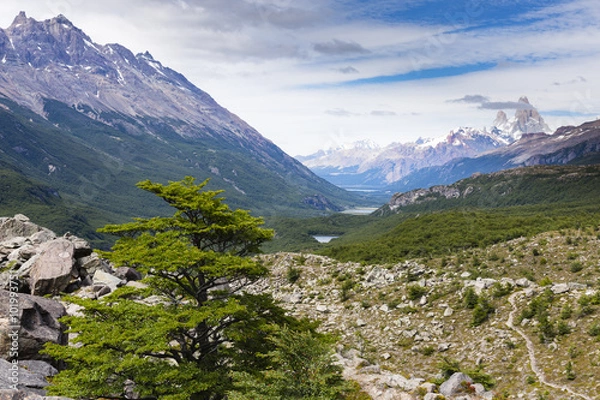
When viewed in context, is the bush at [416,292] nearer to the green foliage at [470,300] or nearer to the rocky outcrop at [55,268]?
the green foliage at [470,300]

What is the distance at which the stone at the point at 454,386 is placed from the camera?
21.7 metres

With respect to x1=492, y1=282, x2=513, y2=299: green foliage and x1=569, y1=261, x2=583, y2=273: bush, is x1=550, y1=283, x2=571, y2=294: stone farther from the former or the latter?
x1=569, y1=261, x2=583, y2=273: bush

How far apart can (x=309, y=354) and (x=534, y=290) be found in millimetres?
27909

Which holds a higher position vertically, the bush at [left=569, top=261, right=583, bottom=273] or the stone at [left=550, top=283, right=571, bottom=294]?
the bush at [left=569, top=261, right=583, bottom=273]

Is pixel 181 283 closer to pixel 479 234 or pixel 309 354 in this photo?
pixel 309 354

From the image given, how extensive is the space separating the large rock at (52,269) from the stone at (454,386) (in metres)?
34.9

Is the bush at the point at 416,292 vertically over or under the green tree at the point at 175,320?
under

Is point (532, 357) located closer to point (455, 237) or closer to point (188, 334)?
point (188, 334)

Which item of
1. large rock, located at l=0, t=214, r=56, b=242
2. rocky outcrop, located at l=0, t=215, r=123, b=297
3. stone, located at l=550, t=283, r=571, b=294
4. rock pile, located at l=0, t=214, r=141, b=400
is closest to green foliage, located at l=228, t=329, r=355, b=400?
rock pile, located at l=0, t=214, r=141, b=400

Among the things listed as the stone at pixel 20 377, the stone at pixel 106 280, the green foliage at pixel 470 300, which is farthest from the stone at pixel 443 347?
the stone at pixel 106 280

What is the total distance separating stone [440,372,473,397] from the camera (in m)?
21.7

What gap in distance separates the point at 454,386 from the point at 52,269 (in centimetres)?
3657

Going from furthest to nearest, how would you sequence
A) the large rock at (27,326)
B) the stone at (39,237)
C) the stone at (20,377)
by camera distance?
the stone at (39,237) → the large rock at (27,326) → the stone at (20,377)

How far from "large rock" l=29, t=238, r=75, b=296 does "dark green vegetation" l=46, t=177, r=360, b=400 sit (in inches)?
804
